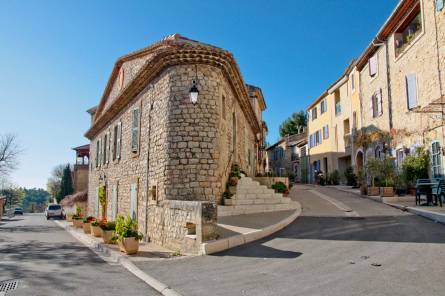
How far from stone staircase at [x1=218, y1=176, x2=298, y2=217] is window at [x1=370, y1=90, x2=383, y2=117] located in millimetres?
8932

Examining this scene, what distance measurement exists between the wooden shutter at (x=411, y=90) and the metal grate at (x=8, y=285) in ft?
49.8

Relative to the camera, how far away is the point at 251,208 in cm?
1130

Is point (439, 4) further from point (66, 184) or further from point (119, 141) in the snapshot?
point (66, 184)

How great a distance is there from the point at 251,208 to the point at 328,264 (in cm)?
575

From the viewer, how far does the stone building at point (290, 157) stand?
1416 inches

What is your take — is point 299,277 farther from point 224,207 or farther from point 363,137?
point 363,137

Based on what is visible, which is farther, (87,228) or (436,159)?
(87,228)

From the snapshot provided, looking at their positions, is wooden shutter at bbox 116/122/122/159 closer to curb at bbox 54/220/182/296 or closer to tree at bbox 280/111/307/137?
curb at bbox 54/220/182/296

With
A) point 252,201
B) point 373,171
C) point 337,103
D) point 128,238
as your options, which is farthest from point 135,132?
point 337,103

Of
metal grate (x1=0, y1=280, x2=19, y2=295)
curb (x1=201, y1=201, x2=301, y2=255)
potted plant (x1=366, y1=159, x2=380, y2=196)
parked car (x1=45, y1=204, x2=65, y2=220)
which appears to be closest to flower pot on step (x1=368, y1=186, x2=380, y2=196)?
potted plant (x1=366, y1=159, x2=380, y2=196)

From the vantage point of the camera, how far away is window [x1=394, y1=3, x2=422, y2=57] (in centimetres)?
1468

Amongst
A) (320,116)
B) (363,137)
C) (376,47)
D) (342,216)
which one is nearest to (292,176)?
(320,116)

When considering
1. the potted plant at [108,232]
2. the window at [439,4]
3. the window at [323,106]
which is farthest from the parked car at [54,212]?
the window at [439,4]

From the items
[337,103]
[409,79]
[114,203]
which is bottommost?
[114,203]
